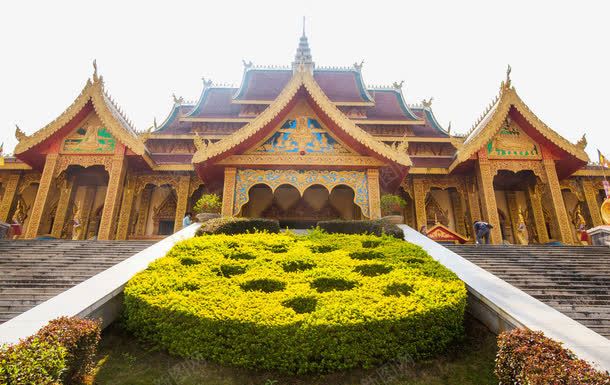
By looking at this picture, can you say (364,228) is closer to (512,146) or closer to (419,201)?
(419,201)

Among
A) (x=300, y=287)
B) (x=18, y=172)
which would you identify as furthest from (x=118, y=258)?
(x=18, y=172)

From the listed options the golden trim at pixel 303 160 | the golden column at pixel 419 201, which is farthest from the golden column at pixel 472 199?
the golden trim at pixel 303 160

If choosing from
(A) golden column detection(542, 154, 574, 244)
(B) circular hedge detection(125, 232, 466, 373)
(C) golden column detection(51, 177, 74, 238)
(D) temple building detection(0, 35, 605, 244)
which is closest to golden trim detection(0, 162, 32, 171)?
(D) temple building detection(0, 35, 605, 244)

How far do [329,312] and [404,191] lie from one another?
11.4 metres

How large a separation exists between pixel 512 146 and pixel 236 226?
34.2 feet

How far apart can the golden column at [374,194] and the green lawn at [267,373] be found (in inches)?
247

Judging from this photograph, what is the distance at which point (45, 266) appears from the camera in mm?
6785

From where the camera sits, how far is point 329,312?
4.05 metres

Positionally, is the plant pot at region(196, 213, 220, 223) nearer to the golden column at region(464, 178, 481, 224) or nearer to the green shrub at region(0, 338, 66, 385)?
the green shrub at region(0, 338, 66, 385)

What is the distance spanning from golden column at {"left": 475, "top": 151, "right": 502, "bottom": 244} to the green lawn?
328 inches

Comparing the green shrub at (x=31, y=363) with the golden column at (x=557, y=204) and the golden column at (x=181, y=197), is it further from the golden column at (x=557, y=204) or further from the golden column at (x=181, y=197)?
the golden column at (x=557, y=204)

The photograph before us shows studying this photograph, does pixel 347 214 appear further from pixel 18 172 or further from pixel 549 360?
pixel 18 172

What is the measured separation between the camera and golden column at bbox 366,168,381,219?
34.4 feet

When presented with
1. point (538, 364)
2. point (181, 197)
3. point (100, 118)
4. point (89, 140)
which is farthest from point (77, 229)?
point (538, 364)
